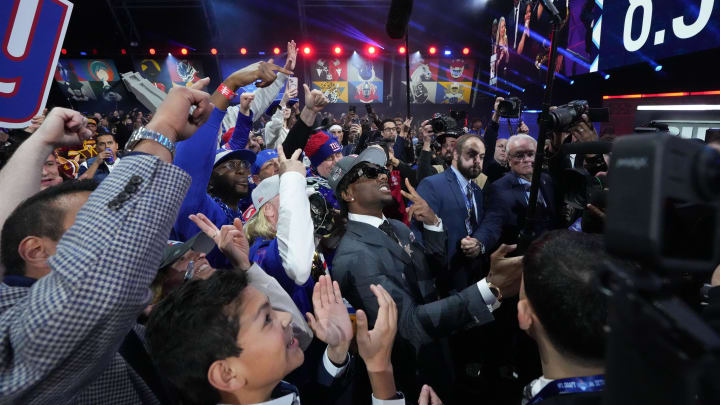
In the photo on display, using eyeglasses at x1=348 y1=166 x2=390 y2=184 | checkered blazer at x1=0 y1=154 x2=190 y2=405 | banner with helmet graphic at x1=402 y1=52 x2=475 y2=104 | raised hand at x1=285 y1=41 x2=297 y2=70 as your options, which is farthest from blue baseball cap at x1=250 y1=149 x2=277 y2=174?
banner with helmet graphic at x1=402 y1=52 x2=475 y2=104

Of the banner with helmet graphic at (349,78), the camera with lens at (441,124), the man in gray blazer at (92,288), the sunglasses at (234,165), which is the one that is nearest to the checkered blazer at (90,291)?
the man in gray blazer at (92,288)

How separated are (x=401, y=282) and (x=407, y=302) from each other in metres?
0.16

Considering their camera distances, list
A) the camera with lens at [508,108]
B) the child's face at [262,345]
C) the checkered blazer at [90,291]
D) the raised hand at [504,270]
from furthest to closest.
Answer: the camera with lens at [508,108] < the raised hand at [504,270] < the child's face at [262,345] < the checkered blazer at [90,291]

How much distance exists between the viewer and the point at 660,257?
0.44 m

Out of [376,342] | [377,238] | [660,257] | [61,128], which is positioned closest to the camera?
[660,257]

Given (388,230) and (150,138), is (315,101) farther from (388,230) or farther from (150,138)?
(150,138)

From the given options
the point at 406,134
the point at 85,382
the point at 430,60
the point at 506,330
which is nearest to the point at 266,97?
the point at 406,134

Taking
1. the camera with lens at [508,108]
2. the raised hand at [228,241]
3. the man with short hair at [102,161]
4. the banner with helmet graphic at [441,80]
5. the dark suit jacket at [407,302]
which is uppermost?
the banner with helmet graphic at [441,80]

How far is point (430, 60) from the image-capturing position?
1927 centimetres

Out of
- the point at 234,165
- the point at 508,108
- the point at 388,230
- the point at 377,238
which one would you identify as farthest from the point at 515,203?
the point at 234,165

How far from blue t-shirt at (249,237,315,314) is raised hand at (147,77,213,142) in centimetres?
95

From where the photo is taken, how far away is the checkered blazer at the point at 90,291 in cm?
74

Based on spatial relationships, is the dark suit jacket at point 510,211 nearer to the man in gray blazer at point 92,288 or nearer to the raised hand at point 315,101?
the raised hand at point 315,101

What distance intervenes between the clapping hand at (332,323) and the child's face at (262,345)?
0.22 m
